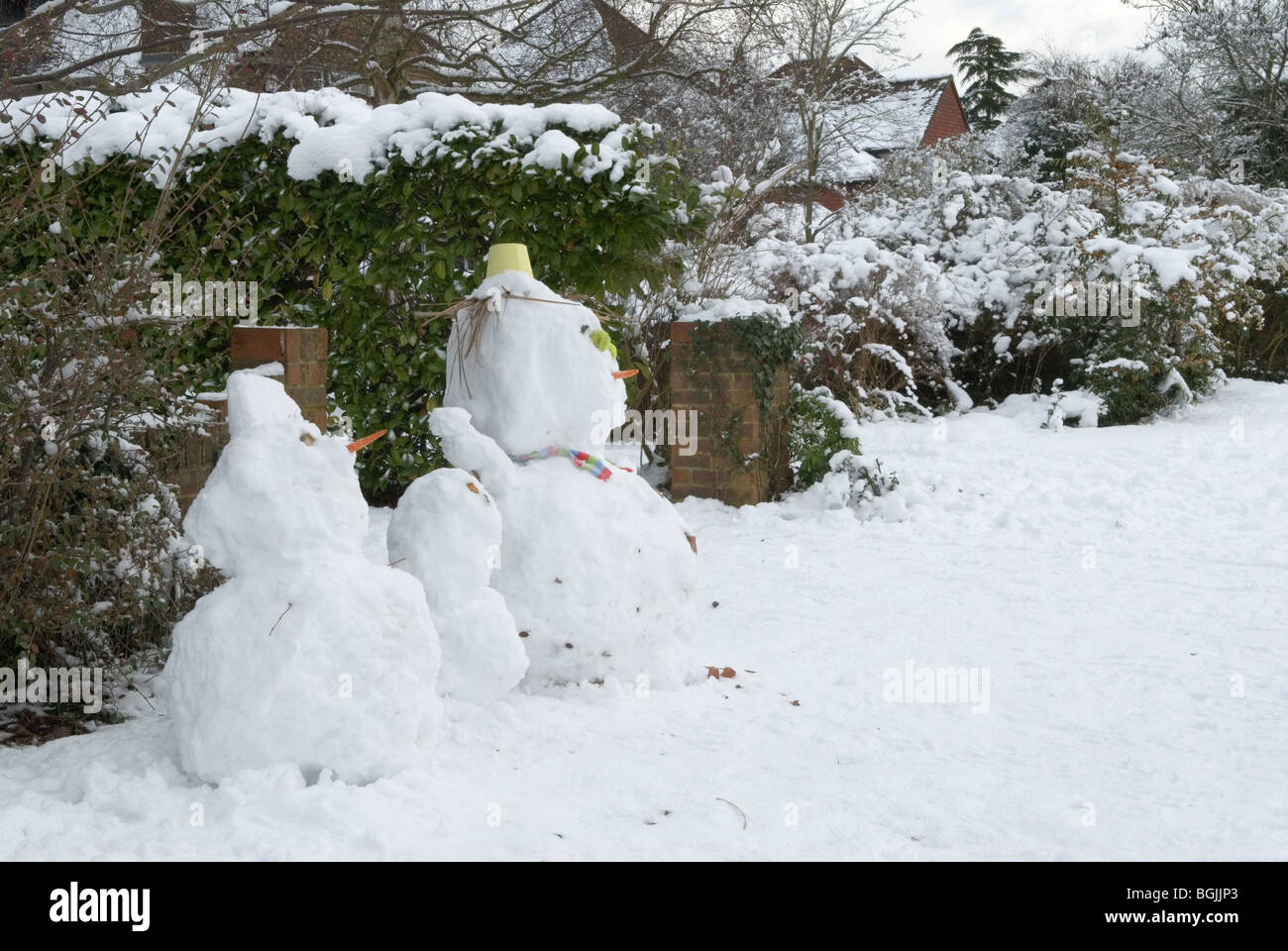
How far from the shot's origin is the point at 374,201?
19.9 feet

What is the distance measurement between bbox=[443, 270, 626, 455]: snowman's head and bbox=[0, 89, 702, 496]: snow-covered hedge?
228cm

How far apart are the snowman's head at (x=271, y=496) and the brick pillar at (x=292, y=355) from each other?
4.64ft

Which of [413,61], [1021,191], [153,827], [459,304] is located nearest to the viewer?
[153,827]

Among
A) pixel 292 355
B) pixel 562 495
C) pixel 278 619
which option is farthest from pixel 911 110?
pixel 278 619

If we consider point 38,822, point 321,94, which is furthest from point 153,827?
point 321,94

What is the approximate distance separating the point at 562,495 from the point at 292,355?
1.43 metres

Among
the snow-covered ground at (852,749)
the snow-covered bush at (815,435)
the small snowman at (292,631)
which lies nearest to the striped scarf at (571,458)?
the snow-covered ground at (852,749)

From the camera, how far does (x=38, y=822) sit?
2.63 meters

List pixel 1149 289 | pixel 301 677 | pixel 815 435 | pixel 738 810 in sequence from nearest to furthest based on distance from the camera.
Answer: pixel 301 677 < pixel 738 810 < pixel 815 435 < pixel 1149 289

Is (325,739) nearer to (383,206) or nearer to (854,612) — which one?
(854,612)

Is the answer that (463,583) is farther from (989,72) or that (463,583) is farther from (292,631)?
(989,72)

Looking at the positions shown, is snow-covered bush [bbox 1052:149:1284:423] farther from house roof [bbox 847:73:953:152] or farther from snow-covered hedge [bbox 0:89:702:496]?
house roof [bbox 847:73:953:152]

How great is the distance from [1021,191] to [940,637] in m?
9.77
